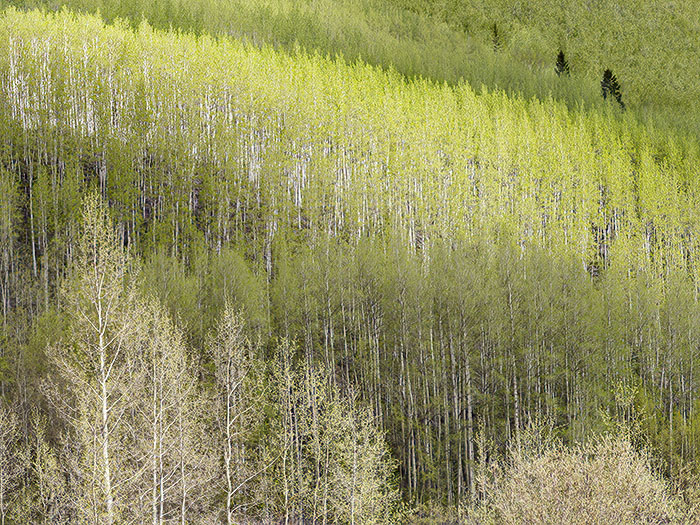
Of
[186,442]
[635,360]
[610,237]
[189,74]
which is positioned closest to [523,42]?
[610,237]

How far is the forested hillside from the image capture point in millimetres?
33000

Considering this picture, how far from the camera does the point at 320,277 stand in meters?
51.6

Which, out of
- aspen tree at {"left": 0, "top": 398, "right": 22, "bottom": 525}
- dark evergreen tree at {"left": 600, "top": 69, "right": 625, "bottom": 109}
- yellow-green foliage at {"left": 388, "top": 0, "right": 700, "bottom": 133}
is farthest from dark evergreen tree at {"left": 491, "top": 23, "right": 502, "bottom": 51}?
aspen tree at {"left": 0, "top": 398, "right": 22, "bottom": 525}

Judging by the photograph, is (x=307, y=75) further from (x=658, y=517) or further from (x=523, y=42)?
(x=523, y=42)

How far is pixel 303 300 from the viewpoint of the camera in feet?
165

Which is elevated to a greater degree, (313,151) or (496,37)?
(496,37)

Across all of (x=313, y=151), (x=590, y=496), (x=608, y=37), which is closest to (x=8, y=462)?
(x=590, y=496)

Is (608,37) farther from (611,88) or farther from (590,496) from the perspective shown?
Answer: (590,496)

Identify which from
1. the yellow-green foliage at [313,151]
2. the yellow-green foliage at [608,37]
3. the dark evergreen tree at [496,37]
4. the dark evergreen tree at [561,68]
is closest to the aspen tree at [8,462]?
the yellow-green foliage at [313,151]

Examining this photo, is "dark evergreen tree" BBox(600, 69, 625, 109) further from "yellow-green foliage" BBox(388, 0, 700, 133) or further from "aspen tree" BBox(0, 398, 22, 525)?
"aspen tree" BBox(0, 398, 22, 525)

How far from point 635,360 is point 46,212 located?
5244 cm

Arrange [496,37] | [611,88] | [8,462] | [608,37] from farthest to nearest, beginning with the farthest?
[608,37] → [496,37] → [611,88] → [8,462]

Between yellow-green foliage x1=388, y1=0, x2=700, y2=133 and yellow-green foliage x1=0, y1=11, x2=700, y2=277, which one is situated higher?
yellow-green foliage x1=388, y1=0, x2=700, y2=133

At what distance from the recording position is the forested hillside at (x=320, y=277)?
33.0 m
